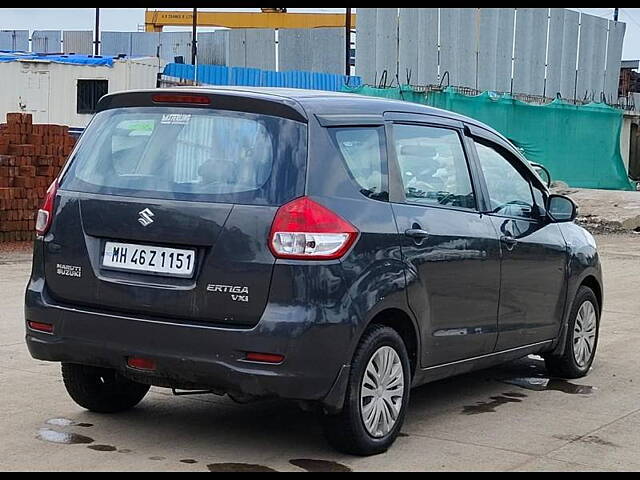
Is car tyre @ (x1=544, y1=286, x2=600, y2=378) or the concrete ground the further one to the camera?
car tyre @ (x1=544, y1=286, x2=600, y2=378)

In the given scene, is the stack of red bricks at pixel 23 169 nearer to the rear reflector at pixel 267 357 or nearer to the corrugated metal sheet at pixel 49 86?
the corrugated metal sheet at pixel 49 86

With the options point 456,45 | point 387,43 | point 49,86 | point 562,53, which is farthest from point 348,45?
point 49,86

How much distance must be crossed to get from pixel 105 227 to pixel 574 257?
357 centimetres

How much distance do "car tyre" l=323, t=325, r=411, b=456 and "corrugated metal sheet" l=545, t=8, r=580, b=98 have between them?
99.3ft

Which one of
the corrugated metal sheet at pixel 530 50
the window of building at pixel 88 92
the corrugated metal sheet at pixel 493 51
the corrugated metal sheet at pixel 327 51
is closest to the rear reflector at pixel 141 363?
the window of building at pixel 88 92

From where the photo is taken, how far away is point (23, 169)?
1684 centimetres

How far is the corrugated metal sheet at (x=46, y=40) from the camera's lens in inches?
1891

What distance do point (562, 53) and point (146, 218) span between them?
3165cm

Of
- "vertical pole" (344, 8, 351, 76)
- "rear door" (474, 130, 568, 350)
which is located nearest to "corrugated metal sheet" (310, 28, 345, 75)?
"vertical pole" (344, 8, 351, 76)

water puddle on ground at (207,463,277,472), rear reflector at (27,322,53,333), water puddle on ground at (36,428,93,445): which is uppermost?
rear reflector at (27,322,53,333)

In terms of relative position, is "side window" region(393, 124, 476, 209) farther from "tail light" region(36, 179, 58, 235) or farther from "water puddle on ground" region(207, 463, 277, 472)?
"tail light" region(36, 179, 58, 235)

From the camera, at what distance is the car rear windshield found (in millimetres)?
5523

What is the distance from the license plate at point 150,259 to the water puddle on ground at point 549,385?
3185 mm

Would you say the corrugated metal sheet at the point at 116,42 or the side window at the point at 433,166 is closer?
the side window at the point at 433,166
